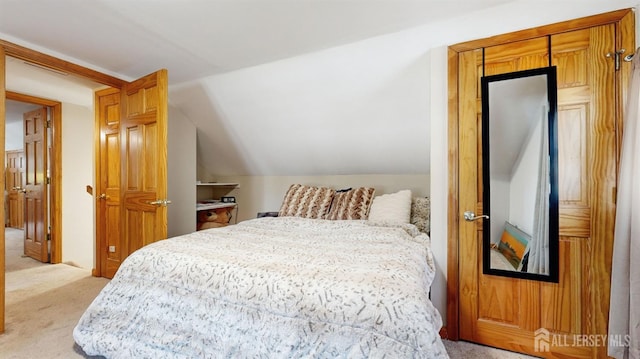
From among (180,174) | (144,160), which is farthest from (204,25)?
(180,174)

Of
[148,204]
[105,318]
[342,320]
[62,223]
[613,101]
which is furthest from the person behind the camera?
[62,223]

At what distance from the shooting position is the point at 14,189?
552cm

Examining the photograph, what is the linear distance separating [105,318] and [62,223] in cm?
284

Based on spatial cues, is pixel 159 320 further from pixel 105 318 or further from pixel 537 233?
pixel 537 233

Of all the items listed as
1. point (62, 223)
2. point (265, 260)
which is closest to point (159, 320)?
point (265, 260)

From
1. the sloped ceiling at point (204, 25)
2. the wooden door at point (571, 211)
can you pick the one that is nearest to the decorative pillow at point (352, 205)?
the wooden door at point (571, 211)

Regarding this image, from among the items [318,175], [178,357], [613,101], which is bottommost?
[178,357]

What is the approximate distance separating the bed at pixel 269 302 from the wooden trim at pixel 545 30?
1.35 meters

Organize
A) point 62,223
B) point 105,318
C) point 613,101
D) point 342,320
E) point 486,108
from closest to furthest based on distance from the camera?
1. point 342,320
2. point 613,101
3. point 105,318
4. point 486,108
5. point 62,223

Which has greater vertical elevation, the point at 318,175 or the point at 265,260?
the point at 318,175

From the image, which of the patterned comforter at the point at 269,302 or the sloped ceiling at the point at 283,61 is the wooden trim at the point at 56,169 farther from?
the patterned comforter at the point at 269,302

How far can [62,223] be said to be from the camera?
12.0 feet

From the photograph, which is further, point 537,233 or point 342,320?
point 537,233

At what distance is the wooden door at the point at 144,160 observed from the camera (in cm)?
244
